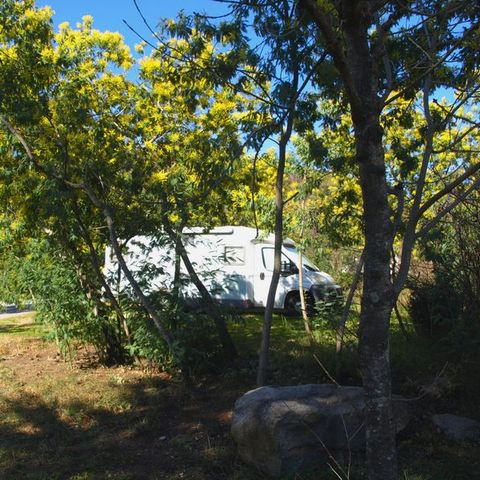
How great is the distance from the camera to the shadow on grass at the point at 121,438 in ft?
14.9

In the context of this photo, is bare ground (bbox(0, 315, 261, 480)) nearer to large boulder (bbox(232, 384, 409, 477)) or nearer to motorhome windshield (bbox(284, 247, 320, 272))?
large boulder (bbox(232, 384, 409, 477))

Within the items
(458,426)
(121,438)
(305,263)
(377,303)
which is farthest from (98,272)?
(305,263)

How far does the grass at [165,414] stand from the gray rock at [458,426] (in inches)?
3.4

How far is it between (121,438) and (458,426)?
3.20m

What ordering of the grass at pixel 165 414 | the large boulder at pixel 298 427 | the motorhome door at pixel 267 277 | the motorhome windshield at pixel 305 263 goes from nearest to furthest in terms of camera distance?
the large boulder at pixel 298 427 < the grass at pixel 165 414 < the motorhome door at pixel 267 277 < the motorhome windshield at pixel 305 263

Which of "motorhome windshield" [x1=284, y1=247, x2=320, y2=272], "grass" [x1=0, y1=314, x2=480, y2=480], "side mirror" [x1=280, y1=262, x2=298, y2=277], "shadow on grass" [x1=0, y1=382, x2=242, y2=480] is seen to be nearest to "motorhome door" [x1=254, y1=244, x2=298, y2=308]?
"side mirror" [x1=280, y1=262, x2=298, y2=277]

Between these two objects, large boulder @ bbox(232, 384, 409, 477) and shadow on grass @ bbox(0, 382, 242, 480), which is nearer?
large boulder @ bbox(232, 384, 409, 477)

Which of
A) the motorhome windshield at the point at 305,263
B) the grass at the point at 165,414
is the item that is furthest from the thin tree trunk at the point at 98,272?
the motorhome windshield at the point at 305,263

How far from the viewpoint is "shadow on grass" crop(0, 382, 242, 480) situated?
455 cm

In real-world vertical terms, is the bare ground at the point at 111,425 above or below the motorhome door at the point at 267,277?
below

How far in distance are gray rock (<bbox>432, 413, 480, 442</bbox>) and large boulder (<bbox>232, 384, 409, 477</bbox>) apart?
38cm

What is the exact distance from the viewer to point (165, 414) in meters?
6.00

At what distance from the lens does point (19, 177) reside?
7578mm

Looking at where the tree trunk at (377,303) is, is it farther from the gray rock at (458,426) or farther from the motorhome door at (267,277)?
the motorhome door at (267,277)
